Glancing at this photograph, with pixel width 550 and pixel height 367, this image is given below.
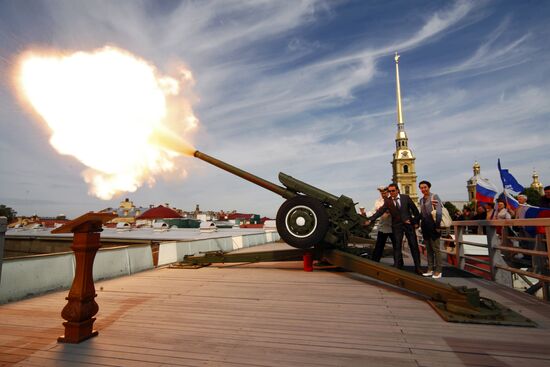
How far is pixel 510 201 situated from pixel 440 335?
8613mm

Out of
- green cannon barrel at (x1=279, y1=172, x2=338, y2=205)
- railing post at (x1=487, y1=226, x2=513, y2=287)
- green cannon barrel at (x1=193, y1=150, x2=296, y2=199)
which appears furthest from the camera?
green cannon barrel at (x1=193, y1=150, x2=296, y2=199)

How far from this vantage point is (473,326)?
11.5 feet

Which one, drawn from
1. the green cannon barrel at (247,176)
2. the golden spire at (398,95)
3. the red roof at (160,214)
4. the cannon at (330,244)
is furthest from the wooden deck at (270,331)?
the golden spire at (398,95)

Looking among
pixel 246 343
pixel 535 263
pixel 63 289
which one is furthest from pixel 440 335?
pixel 63 289

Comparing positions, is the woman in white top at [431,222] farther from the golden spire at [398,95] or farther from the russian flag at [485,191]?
the golden spire at [398,95]

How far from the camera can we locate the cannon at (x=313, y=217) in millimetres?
6672

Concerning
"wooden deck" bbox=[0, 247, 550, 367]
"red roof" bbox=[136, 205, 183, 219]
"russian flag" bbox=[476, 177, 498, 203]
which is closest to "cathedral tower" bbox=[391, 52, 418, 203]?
"red roof" bbox=[136, 205, 183, 219]

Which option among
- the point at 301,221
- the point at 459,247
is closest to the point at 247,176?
the point at 301,221

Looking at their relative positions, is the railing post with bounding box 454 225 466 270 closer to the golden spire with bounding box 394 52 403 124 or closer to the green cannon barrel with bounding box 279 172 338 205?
the green cannon barrel with bounding box 279 172 338 205

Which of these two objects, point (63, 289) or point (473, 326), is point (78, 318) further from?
point (473, 326)

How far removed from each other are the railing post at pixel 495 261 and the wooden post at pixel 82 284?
6229 millimetres

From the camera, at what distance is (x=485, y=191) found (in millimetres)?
11867

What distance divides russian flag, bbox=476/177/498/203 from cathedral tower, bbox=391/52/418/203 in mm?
101971

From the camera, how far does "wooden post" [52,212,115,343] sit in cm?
308
